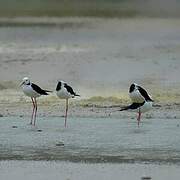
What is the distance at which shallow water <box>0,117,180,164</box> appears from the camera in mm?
9919

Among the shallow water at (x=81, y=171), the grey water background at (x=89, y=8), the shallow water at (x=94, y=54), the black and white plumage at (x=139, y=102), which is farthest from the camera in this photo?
the grey water background at (x=89, y=8)

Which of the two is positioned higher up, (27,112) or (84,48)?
(84,48)

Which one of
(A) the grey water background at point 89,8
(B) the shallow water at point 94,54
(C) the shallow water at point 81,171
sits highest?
(A) the grey water background at point 89,8

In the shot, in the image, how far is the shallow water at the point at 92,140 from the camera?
32.5 ft

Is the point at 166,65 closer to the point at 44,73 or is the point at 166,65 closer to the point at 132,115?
the point at 44,73

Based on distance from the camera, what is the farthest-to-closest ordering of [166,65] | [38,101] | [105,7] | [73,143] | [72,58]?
[105,7], [72,58], [166,65], [38,101], [73,143]

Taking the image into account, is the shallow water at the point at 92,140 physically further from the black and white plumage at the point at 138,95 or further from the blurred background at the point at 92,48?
the blurred background at the point at 92,48

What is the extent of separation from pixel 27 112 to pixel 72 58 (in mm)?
9851

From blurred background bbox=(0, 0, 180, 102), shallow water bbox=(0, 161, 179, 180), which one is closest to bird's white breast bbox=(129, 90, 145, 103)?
blurred background bbox=(0, 0, 180, 102)

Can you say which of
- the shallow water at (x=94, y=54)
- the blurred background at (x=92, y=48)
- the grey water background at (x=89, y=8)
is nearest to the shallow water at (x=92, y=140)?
the blurred background at (x=92, y=48)

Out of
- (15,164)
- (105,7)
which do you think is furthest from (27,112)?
Result: (105,7)

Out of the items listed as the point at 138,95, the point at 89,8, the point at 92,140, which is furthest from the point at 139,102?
the point at 89,8

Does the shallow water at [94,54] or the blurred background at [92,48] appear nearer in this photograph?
the blurred background at [92,48]

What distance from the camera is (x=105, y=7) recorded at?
42531 millimetres
